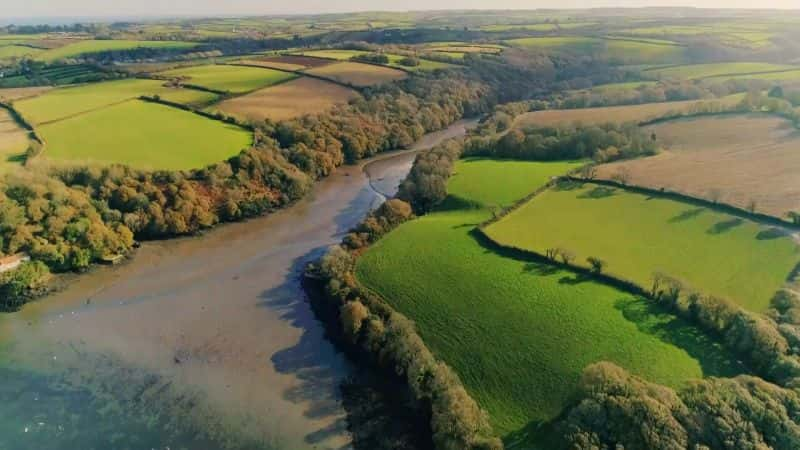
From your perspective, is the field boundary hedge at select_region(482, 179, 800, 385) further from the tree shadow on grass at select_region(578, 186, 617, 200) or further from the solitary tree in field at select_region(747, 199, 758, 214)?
the tree shadow on grass at select_region(578, 186, 617, 200)

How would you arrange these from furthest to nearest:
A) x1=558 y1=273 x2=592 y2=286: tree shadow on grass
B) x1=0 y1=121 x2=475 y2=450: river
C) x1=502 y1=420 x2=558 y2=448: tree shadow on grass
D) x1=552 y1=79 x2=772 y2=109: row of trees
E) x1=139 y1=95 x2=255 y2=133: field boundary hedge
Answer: x1=552 y1=79 x2=772 y2=109: row of trees
x1=139 y1=95 x2=255 y2=133: field boundary hedge
x1=558 y1=273 x2=592 y2=286: tree shadow on grass
x1=0 y1=121 x2=475 y2=450: river
x1=502 y1=420 x2=558 y2=448: tree shadow on grass

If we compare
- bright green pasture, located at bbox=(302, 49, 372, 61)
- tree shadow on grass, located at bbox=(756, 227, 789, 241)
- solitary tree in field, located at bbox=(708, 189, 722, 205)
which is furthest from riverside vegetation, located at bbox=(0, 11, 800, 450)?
bright green pasture, located at bbox=(302, 49, 372, 61)

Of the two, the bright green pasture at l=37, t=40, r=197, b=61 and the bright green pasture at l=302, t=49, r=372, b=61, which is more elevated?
the bright green pasture at l=37, t=40, r=197, b=61

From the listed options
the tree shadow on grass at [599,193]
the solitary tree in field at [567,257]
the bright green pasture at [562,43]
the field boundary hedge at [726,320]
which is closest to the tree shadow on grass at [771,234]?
the field boundary hedge at [726,320]

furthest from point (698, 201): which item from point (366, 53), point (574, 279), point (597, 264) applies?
point (366, 53)

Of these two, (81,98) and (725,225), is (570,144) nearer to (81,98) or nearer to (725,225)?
(725,225)

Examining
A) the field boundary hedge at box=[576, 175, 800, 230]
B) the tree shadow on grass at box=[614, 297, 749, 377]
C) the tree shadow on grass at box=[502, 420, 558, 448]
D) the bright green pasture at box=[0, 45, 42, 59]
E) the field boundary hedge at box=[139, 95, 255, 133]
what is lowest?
the tree shadow on grass at box=[502, 420, 558, 448]
